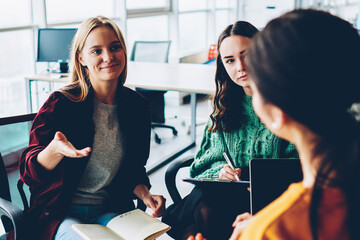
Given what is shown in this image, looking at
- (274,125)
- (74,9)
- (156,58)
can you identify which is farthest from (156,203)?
(74,9)

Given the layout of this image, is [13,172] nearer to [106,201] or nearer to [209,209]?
[106,201]

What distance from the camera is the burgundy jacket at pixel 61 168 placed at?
1491 mm

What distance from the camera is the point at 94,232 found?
137cm

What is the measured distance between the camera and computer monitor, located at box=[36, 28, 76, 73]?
152 inches

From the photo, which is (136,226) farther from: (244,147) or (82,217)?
(244,147)

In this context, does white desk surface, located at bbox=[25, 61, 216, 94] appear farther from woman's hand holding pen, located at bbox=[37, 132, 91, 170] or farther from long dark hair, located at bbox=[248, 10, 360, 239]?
long dark hair, located at bbox=[248, 10, 360, 239]

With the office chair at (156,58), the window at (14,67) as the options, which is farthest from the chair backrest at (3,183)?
the office chair at (156,58)

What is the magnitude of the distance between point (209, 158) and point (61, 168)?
24.9 inches

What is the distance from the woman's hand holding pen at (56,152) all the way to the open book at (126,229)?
227 mm

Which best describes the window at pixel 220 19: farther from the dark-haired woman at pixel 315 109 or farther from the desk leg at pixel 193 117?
the dark-haired woman at pixel 315 109

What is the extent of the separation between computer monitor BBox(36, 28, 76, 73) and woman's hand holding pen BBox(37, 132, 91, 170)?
2.54 meters

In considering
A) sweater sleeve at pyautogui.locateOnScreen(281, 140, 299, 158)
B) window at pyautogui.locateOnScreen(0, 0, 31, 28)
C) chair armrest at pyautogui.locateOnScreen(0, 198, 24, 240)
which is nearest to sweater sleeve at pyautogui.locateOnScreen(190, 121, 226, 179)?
sweater sleeve at pyautogui.locateOnScreen(281, 140, 299, 158)

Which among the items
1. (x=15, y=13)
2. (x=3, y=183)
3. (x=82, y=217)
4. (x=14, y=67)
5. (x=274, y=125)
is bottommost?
(x=82, y=217)

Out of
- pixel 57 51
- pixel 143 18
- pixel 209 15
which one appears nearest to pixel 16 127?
pixel 57 51
